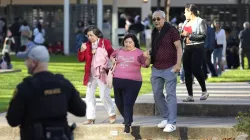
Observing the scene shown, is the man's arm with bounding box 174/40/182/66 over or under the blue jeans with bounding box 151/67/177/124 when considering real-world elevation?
over

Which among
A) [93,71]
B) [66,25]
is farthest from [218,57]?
[66,25]

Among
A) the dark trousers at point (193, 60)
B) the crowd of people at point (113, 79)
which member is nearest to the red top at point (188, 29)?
the crowd of people at point (113, 79)

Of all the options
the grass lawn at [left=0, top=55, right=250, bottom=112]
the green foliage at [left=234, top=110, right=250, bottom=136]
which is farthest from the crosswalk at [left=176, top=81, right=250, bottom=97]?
the green foliage at [left=234, top=110, right=250, bottom=136]

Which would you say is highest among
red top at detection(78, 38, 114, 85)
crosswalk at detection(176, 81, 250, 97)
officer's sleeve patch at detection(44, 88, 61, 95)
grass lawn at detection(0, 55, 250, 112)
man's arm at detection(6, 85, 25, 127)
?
officer's sleeve patch at detection(44, 88, 61, 95)

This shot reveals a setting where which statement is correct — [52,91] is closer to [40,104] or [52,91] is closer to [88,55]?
[40,104]

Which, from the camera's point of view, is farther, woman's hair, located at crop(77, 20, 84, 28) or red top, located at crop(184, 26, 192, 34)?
woman's hair, located at crop(77, 20, 84, 28)

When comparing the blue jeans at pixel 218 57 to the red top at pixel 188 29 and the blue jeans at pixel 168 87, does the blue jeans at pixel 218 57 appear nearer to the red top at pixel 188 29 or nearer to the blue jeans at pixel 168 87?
the red top at pixel 188 29

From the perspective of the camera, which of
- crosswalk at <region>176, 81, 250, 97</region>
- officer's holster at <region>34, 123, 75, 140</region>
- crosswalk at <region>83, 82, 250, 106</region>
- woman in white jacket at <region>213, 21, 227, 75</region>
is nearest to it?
officer's holster at <region>34, 123, 75, 140</region>

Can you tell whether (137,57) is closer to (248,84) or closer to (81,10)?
(248,84)

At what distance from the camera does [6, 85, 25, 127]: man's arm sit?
272 inches

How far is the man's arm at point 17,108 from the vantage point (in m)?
6.91

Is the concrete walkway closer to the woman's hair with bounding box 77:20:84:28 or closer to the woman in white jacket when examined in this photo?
the woman in white jacket

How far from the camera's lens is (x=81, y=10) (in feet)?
132

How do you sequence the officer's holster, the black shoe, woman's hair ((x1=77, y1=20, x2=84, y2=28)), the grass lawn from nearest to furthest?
the officer's holster
the black shoe
the grass lawn
woman's hair ((x1=77, y1=20, x2=84, y2=28))
